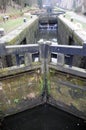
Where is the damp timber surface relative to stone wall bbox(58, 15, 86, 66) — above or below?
below

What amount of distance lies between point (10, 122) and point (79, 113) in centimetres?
243

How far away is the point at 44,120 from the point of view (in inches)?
249

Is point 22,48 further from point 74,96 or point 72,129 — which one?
point 72,129

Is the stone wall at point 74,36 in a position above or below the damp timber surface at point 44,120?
above

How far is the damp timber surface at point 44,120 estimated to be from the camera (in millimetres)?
6004

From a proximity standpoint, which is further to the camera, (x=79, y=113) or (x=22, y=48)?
(x=79, y=113)

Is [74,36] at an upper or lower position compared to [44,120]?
upper

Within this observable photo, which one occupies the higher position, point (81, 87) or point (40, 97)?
point (81, 87)

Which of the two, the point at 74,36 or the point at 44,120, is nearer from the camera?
the point at 44,120

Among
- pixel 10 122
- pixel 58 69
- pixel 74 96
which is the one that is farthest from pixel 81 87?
pixel 10 122

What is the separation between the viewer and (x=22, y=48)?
528cm

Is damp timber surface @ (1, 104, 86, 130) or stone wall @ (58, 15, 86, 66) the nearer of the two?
damp timber surface @ (1, 104, 86, 130)

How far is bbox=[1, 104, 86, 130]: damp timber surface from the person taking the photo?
19.7 feet

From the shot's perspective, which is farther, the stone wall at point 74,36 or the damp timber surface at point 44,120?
the stone wall at point 74,36
